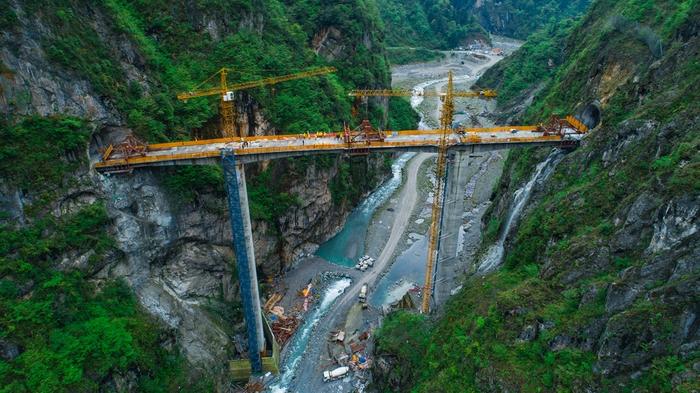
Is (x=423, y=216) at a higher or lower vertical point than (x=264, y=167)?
lower

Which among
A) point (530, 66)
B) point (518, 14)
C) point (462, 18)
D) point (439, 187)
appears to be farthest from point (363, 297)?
point (518, 14)

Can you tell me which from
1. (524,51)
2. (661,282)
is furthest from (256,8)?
(524,51)

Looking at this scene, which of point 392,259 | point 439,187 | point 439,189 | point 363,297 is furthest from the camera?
point 392,259

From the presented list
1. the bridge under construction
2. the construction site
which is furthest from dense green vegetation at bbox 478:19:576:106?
the bridge under construction

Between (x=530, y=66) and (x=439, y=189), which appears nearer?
(x=439, y=189)

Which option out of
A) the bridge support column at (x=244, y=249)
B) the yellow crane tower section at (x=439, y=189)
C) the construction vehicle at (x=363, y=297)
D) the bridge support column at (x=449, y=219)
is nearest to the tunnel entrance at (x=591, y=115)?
the bridge support column at (x=449, y=219)

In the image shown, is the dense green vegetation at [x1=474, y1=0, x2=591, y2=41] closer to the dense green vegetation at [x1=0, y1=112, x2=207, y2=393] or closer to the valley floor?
the valley floor

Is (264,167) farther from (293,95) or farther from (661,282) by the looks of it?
(661,282)

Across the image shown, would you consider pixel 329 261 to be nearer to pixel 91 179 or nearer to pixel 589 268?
pixel 91 179
